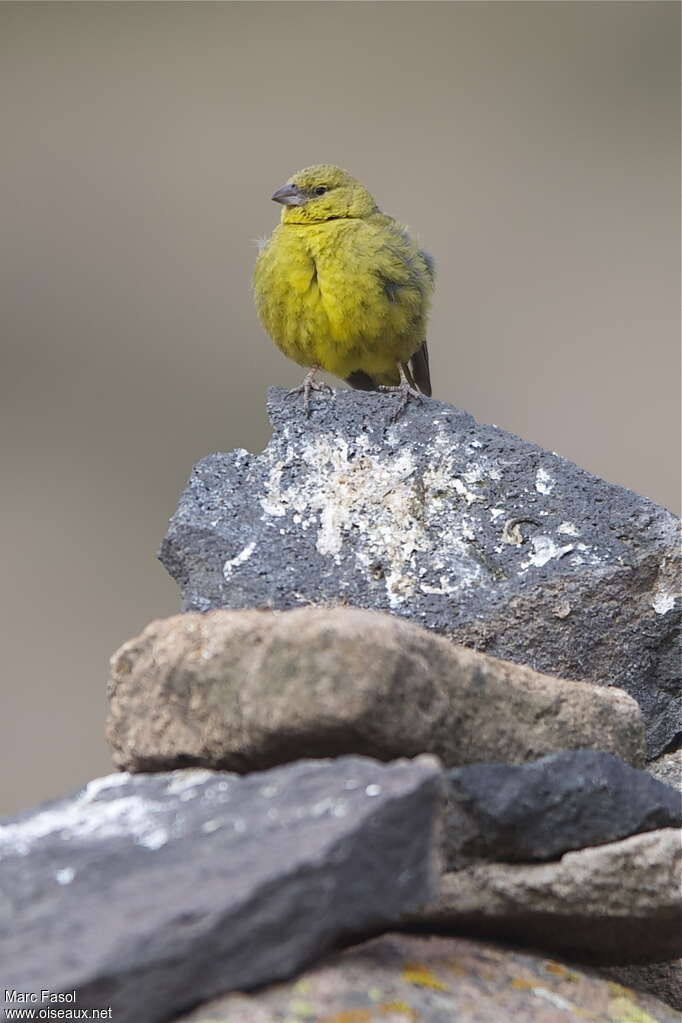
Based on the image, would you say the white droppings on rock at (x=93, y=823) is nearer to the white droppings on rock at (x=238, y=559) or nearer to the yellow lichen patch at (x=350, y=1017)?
the yellow lichen patch at (x=350, y=1017)

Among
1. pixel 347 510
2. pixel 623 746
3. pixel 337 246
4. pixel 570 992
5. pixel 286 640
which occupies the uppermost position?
pixel 337 246

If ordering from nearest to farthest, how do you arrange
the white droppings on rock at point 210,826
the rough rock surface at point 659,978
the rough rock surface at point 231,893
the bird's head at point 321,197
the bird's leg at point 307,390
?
the rough rock surface at point 231,893, the white droppings on rock at point 210,826, the rough rock surface at point 659,978, the bird's leg at point 307,390, the bird's head at point 321,197

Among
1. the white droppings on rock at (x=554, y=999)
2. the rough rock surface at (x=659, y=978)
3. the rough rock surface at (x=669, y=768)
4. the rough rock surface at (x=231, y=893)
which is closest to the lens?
the rough rock surface at (x=231, y=893)

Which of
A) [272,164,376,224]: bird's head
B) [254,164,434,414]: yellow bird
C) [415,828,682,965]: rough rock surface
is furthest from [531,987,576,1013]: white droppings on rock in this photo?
[272,164,376,224]: bird's head

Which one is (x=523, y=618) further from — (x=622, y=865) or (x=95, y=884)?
(x=95, y=884)

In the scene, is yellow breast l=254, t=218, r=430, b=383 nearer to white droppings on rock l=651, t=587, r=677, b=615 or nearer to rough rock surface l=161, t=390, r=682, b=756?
rough rock surface l=161, t=390, r=682, b=756

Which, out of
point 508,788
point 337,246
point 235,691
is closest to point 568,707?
point 508,788

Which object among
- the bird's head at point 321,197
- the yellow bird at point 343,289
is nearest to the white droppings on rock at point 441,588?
the yellow bird at point 343,289
